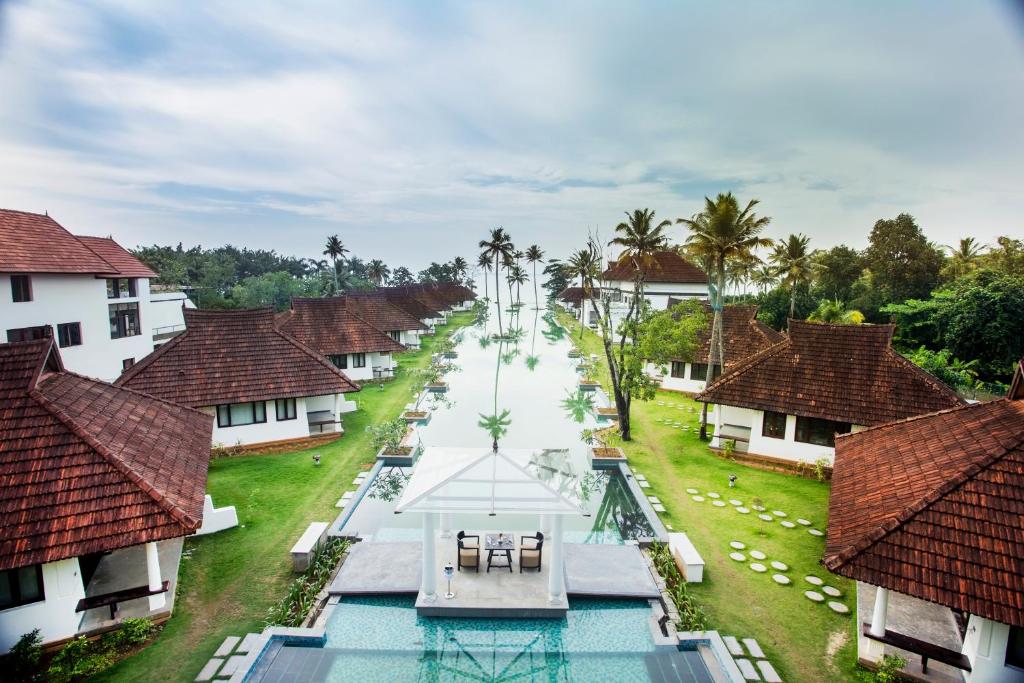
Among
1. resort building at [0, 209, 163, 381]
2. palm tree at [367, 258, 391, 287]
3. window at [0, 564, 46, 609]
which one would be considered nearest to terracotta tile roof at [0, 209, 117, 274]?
resort building at [0, 209, 163, 381]

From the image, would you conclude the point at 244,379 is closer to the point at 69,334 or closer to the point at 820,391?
the point at 69,334

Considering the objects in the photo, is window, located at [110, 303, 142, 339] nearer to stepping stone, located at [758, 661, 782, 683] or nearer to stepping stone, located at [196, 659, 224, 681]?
stepping stone, located at [196, 659, 224, 681]

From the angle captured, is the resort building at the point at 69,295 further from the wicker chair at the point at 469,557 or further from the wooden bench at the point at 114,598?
the wicker chair at the point at 469,557

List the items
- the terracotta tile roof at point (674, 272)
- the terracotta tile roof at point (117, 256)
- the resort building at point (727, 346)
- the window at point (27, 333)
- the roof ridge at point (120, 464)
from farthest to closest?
the terracotta tile roof at point (674, 272) → the terracotta tile roof at point (117, 256) → the resort building at point (727, 346) → the window at point (27, 333) → the roof ridge at point (120, 464)

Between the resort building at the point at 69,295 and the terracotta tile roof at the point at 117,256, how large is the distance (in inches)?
2.5

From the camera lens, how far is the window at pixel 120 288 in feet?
86.4

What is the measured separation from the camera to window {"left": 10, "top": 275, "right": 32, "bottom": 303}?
20.1 meters

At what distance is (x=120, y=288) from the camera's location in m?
27.2

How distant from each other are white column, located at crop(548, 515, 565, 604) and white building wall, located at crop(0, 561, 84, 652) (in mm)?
8176

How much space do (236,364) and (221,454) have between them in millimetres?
3255

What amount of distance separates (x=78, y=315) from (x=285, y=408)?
39.9 feet

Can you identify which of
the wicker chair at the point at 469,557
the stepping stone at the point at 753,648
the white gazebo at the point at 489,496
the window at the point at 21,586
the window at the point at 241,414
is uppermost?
the white gazebo at the point at 489,496

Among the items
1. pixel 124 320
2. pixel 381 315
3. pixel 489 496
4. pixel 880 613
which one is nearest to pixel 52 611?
pixel 489 496

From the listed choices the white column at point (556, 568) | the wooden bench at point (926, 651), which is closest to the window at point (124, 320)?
the white column at point (556, 568)
